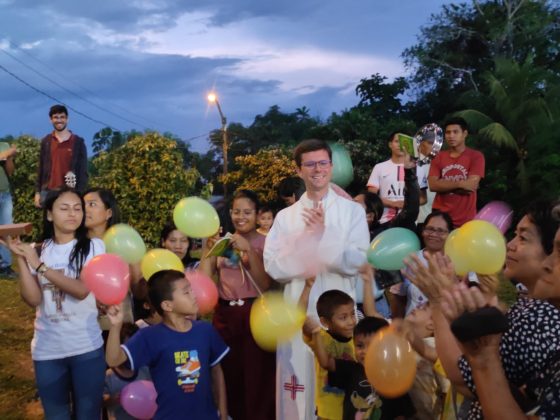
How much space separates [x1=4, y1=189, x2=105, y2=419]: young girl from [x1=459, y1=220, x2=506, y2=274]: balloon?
2.04m

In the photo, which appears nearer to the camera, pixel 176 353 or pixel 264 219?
pixel 176 353

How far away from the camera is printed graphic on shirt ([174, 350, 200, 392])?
3.10 meters

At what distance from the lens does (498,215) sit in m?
3.50

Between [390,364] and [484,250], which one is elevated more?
[484,250]

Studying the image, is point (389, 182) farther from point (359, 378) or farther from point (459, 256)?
point (459, 256)

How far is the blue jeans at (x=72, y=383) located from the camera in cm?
319

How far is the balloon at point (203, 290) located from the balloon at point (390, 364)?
153 centimetres

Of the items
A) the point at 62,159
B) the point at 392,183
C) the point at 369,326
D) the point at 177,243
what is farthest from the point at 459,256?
the point at 62,159

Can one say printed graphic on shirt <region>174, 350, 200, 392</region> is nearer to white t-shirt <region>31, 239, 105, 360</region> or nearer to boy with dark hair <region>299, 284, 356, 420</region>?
white t-shirt <region>31, 239, 105, 360</region>

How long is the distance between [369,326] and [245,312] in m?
1.35

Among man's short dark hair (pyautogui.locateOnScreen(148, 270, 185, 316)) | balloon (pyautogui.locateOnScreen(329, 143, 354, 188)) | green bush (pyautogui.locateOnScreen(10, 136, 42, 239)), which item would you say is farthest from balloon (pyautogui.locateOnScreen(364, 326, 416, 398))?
green bush (pyautogui.locateOnScreen(10, 136, 42, 239))

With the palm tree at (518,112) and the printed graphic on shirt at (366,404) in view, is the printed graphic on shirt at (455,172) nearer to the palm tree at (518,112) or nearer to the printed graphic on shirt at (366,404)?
the printed graphic on shirt at (366,404)

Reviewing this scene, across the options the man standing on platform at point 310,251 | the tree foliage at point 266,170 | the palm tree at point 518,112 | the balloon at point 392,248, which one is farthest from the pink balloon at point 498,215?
Answer: the tree foliage at point 266,170

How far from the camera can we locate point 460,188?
17.3ft
